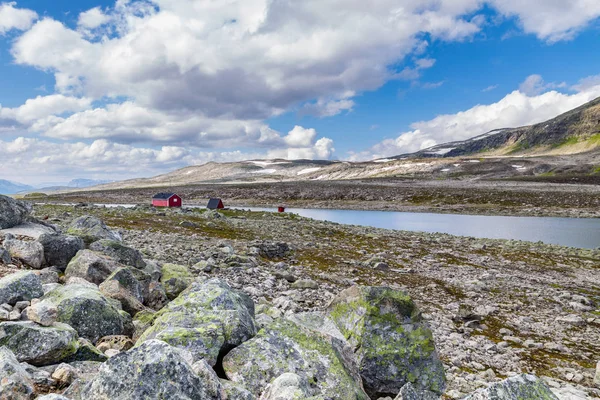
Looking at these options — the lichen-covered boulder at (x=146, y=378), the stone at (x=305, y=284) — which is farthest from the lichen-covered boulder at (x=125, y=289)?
the stone at (x=305, y=284)

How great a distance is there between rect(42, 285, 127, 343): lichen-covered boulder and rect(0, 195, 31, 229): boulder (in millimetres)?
9541

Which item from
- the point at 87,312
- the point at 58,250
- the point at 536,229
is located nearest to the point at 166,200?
the point at 536,229

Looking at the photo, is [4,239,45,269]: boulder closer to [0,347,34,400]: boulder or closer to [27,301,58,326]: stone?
[27,301,58,326]: stone

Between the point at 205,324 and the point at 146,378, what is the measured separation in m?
Answer: 2.27

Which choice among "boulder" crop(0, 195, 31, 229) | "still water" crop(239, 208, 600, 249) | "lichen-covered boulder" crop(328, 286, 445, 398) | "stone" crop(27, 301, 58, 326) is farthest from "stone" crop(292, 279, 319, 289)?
"still water" crop(239, 208, 600, 249)

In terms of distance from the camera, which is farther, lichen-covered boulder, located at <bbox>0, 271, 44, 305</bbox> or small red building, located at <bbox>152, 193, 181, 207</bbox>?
small red building, located at <bbox>152, 193, 181, 207</bbox>

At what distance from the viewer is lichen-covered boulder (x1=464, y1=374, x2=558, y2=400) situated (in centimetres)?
458

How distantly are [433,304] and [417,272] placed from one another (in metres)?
6.34

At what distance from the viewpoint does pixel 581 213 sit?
2970 inches

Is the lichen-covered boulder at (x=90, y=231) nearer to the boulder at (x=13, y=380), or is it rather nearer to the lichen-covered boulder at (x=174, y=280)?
the lichen-covered boulder at (x=174, y=280)

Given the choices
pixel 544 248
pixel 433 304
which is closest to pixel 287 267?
pixel 433 304

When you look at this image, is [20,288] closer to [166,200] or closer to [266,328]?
[266,328]

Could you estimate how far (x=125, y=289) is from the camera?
9523 millimetres

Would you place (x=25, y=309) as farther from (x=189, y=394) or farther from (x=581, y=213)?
(x=581, y=213)
